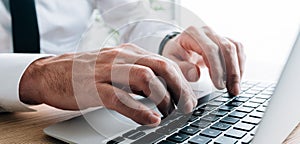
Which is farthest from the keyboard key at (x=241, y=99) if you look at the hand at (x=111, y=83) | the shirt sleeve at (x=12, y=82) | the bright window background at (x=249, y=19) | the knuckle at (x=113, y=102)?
the bright window background at (x=249, y=19)

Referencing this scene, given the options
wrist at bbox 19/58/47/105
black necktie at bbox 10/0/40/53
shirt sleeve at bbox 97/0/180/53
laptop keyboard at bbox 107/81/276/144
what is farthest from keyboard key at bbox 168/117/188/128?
black necktie at bbox 10/0/40/53

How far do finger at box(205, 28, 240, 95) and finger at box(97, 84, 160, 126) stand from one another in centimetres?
22

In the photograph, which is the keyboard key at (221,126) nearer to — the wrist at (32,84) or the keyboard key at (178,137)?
the keyboard key at (178,137)

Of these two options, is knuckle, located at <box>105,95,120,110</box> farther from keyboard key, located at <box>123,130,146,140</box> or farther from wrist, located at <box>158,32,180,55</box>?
wrist, located at <box>158,32,180,55</box>

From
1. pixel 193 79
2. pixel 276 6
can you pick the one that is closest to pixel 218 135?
pixel 193 79

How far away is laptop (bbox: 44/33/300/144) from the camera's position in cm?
19

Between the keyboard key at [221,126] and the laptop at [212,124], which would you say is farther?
the keyboard key at [221,126]

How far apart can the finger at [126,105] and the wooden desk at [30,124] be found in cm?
7

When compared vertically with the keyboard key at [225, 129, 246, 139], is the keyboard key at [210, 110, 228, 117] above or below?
below

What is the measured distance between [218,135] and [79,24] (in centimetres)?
83

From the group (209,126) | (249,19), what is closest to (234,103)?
(209,126)

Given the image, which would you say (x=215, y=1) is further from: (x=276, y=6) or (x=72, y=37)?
(x=72, y=37)

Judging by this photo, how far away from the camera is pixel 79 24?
3.45ft

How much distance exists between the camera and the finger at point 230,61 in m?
0.52
